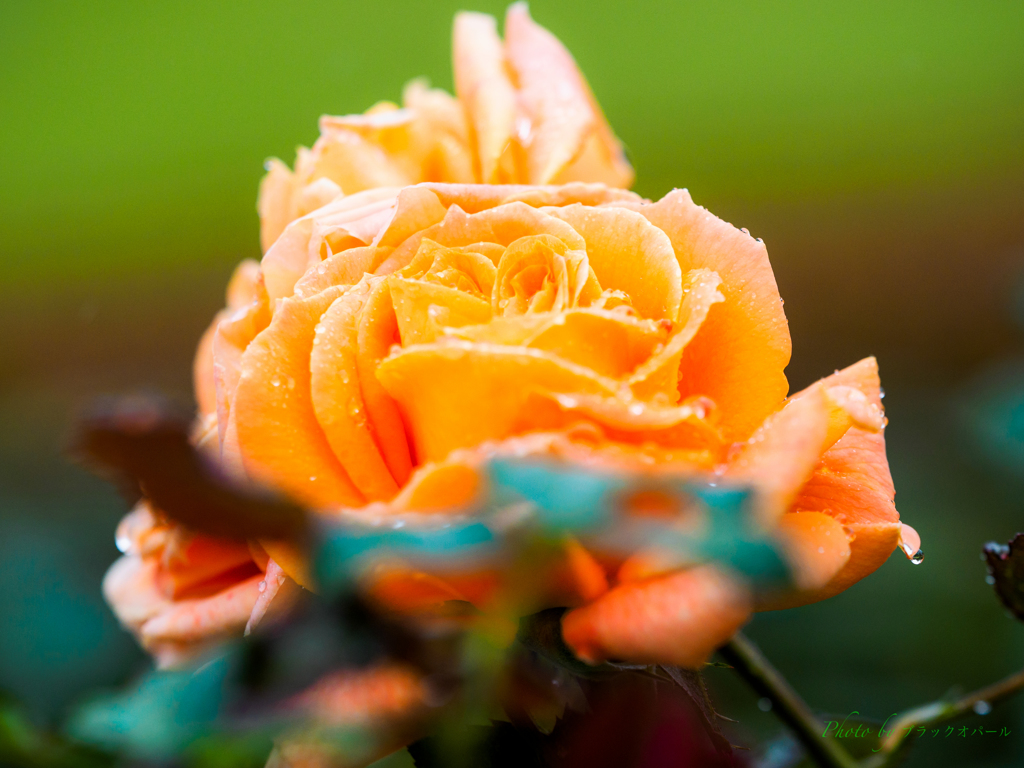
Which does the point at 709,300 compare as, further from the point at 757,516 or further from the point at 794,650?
the point at 794,650

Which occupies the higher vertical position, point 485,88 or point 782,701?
point 485,88

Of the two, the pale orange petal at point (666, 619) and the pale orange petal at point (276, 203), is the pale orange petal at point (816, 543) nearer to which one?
the pale orange petal at point (666, 619)

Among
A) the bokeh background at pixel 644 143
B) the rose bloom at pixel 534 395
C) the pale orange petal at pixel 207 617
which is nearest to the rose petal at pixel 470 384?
the rose bloom at pixel 534 395

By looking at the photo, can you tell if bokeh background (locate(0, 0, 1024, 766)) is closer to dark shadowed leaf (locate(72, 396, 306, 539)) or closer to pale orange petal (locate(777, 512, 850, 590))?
pale orange petal (locate(777, 512, 850, 590))

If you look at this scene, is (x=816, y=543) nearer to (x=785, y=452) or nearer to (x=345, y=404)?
(x=785, y=452)

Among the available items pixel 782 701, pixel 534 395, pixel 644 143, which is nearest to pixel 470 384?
pixel 534 395

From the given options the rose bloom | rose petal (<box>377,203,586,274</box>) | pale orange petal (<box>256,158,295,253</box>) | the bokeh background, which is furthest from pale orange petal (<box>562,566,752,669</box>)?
the bokeh background
